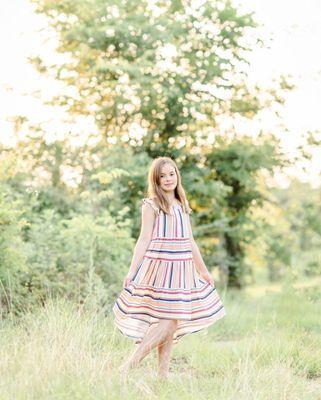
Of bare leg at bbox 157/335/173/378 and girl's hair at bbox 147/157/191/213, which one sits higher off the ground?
girl's hair at bbox 147/157/191/213

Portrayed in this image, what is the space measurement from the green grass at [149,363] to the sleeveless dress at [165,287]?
0.36m

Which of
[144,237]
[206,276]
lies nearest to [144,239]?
[144,237]

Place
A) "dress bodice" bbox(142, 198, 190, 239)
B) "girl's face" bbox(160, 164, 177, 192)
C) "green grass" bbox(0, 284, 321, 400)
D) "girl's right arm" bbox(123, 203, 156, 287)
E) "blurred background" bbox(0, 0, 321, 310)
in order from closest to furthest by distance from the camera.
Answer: "green grass" bbox(0, 284, 321, 400)
"girl's right arm" bbox(123, 203, 156, 287)
"dress bodice" bbox(142, 198, 190, 239)
"girl's face" bbox(160, 164, 177, 192)
"blurred background" bbox(0, 0, 321, 310)

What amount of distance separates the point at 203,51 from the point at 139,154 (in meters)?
2.03

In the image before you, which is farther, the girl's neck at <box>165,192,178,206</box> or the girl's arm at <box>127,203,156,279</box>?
the girl's neck at <box>165,192,178,206</box>

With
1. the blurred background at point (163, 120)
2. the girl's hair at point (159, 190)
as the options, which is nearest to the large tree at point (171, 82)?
the blurred background at point (163, 120)

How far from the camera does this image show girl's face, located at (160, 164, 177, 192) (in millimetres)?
5039

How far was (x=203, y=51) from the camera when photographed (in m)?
11.4

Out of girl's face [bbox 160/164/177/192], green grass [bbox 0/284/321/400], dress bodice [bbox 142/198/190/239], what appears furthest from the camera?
girl's face [bbox 160/164/177/192]

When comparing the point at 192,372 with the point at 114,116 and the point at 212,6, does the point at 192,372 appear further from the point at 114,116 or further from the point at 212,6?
the point at 212,6

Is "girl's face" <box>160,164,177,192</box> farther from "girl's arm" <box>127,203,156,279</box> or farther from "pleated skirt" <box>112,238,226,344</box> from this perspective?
"pleated skirt" <box>112,238,226,344</box>

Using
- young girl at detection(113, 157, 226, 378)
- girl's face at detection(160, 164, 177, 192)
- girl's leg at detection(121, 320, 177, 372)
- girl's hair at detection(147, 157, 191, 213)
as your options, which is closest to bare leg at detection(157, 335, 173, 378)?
young girl at detection(113, 157, 226, 378)

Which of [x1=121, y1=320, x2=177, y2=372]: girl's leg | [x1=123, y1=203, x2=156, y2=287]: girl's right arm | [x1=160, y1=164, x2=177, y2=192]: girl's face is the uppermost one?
[x1=160, y1=164, x2=177, y2=192]: girl's face

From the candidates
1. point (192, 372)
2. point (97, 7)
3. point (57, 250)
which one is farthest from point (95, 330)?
point (97, 7)
